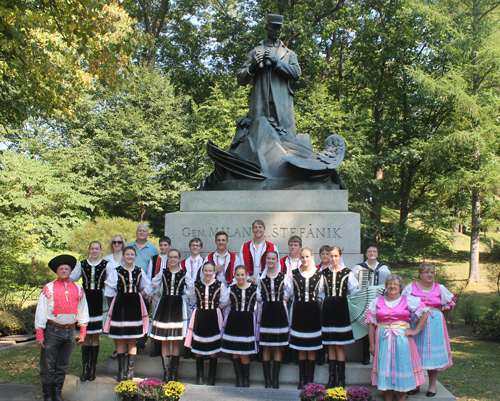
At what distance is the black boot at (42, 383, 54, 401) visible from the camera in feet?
16.7

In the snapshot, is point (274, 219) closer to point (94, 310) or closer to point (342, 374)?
point (342, 374)

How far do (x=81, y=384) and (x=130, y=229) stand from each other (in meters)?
13.0

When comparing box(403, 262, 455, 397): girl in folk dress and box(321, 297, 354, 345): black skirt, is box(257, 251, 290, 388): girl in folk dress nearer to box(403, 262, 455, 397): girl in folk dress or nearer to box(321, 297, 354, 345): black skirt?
box(321, 297, 354, 345): black skirt

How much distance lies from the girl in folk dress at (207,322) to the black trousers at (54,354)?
1393mm

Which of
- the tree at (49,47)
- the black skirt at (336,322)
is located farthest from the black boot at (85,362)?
the tree at (49,47)

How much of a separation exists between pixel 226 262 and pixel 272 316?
3.65 feet

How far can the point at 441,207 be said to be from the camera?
22.3 meters

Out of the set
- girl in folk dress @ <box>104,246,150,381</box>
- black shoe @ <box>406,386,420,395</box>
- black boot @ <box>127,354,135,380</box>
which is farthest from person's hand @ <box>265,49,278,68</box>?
black shoe @ <box>406,386,420,395</box>

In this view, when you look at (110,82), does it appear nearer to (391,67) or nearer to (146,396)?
(146,396)

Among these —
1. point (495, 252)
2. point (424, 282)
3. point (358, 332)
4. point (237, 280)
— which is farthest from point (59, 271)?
point (495, 252)

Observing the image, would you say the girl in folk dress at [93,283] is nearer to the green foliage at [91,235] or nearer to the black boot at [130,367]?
the black boot at [130,367]

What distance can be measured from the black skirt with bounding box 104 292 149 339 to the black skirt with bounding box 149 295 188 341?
0.54ft

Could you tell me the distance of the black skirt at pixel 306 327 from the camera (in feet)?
16.8

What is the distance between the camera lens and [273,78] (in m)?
7.94
